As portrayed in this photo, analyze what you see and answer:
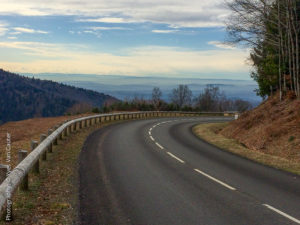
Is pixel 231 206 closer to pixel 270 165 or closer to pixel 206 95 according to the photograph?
Answer: pixel 270 165

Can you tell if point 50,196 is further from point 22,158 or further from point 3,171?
point 3,171

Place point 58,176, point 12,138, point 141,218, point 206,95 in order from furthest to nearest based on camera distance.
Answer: point 206,95
point 12,138
point 58,176
point 141,218

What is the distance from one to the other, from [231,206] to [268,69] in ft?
85.3

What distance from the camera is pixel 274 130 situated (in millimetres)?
22031

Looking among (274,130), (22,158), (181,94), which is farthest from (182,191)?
(181,94)

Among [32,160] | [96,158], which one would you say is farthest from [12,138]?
[32,160]

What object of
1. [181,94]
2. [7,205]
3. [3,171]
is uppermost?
[181,94]

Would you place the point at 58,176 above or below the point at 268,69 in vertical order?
below

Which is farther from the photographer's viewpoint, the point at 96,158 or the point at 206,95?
the point at 206,95

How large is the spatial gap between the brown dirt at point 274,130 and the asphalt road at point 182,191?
5.17 meters

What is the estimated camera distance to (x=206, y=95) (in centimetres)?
12988

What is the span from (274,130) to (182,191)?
14557 mm

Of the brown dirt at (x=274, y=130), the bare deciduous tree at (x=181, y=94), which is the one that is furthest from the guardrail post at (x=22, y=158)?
the bare deciduous tree at (x=181, y=94)

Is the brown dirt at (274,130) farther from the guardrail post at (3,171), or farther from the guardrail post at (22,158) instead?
the guardrail post at (3,171)
